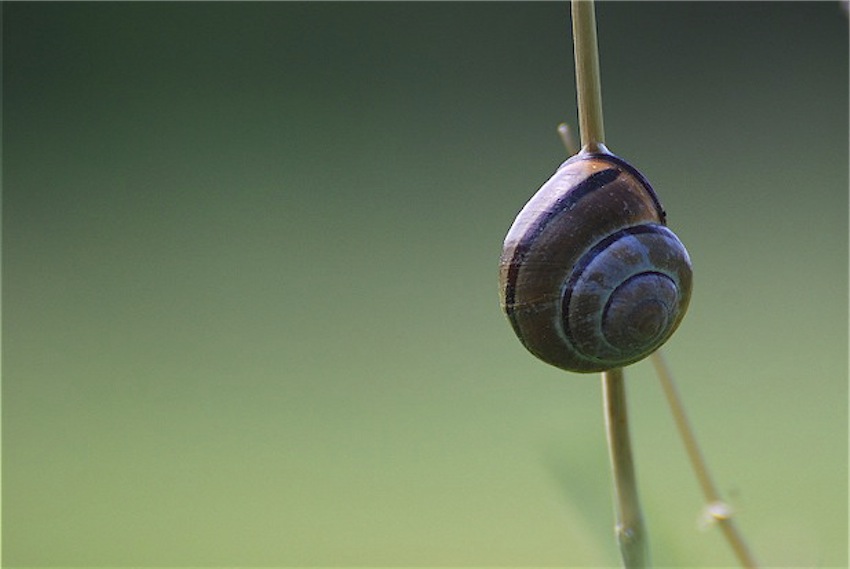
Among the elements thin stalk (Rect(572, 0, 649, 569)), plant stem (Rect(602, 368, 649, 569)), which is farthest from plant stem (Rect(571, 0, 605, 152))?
plant stem (Rect(602, 368, 649, 569))

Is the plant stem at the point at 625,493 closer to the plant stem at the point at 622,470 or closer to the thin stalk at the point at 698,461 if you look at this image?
the plant stem at the point at 622,470

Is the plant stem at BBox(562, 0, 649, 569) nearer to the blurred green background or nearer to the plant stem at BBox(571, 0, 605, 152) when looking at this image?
the plant stem at BBox(571, 0, 605, 152)

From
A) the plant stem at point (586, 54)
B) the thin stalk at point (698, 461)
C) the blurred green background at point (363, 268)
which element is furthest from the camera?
the blurred green background at point (363, 268)

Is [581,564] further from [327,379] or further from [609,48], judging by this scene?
[609,48]

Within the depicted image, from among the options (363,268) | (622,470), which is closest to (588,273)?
(622,470)

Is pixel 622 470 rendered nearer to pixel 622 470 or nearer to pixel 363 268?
pixel 622 470

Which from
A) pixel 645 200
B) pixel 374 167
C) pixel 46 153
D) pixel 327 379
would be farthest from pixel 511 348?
pixel 645 200

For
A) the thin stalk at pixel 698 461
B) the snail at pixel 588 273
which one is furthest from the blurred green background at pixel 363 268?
the snail at pixel 588 273
